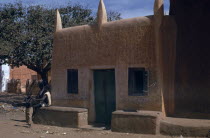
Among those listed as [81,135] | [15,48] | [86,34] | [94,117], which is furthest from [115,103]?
[15,48]

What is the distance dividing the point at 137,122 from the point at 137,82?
1.32m

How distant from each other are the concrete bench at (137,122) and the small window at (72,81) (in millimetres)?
2382

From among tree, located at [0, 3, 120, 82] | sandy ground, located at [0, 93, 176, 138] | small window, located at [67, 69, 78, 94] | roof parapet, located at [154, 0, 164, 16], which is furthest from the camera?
tree, located at [0, 3, 120, 82]

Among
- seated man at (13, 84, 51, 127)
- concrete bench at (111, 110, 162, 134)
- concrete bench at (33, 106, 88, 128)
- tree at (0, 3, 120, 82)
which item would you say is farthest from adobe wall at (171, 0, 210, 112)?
tree at (0, 3, 120, 82)

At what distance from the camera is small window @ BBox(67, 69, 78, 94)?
10938 millimetres

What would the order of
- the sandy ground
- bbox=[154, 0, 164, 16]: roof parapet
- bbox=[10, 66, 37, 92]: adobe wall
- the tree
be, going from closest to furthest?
1. the sandy ground
2. bbox=[154, 0, 164, 16]: roof parapet
3. the tree
4. bbox=[10, 66, 37, 92]: adobe wall

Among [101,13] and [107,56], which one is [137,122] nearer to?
A: [107,56]

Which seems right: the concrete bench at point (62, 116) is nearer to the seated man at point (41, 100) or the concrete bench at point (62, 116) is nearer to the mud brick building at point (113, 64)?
the seated man at point (41, 100)

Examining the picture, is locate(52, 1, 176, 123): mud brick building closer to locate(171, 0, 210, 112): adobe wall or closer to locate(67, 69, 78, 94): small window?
locate(67, 69, 78, 94): small window

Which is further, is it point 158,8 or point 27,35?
point 27,35

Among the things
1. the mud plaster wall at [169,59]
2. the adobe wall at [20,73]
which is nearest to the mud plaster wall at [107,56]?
the mud plaster wall at [169,59]

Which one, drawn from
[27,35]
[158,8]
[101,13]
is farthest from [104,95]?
[27,35]

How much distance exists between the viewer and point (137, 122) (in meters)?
8.73

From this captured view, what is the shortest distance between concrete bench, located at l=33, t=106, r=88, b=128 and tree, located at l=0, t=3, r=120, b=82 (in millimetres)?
7596
